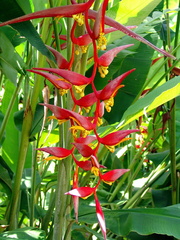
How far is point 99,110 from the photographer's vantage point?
412 mm

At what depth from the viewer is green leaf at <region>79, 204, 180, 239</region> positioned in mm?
602

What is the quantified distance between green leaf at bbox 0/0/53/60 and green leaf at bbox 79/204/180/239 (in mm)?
324

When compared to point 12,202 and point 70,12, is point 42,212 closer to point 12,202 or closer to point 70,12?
point 12,202

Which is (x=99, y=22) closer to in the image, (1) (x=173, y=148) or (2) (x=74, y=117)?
(2) (x=74, y=117)

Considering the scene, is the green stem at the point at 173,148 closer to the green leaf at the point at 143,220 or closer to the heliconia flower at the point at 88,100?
the green leaf at the point at 143,220

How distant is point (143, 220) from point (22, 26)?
391 millimetres

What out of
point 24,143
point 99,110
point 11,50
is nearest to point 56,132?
point 24,143

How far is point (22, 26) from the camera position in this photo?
0.45 metres

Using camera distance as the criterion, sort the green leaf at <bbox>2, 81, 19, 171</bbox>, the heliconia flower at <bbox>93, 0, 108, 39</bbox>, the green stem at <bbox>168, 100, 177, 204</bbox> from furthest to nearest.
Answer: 1. the green leaf at <bbox>2, 81, 19, 171</bbox>
2. the green stem at <bbox>168, 100, 177, 204</bbox>
3. the heliconia flower at <bbox>93, 0, 108, 39</bbox>

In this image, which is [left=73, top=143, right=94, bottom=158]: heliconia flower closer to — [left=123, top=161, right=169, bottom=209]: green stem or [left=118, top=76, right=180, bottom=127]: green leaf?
[left=118, top=76, right=180, bottom=127]: green leaf

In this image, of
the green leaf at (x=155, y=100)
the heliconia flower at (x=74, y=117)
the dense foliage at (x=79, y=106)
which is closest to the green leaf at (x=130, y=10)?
the dense foliage at (x=79, y=106)

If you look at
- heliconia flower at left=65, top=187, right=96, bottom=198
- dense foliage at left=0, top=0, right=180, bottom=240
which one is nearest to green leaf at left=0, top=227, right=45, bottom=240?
dense foliage at left=0, top=0, right=180, bottom=240

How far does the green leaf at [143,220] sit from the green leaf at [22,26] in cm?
32

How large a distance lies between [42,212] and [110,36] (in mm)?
440
